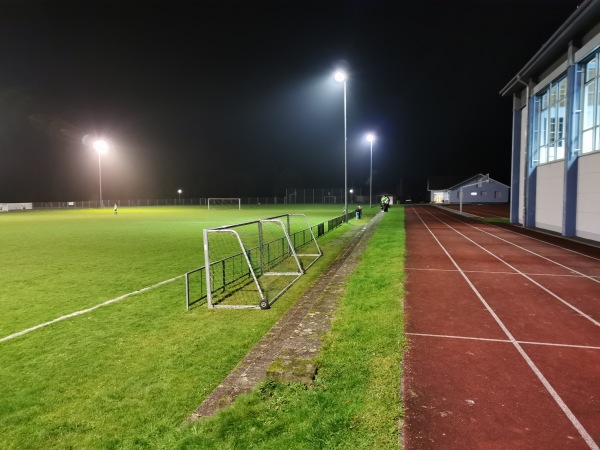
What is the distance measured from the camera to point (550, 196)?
75.2 ft

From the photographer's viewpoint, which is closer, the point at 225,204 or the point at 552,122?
the point at 552,122

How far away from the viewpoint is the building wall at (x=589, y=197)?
57.4 feet

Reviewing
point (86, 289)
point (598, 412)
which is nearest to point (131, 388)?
point (598, 412)

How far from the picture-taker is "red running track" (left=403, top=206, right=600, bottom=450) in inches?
157

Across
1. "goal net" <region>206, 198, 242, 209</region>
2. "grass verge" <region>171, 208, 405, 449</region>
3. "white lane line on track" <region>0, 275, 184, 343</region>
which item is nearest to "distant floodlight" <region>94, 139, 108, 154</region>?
"goal net" <region>206, 198, 242, 209</region>

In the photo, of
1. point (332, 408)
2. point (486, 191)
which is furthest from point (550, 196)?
point (486, 191)

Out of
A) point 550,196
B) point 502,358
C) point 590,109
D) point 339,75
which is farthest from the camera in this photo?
point 339,75

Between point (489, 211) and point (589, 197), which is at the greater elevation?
point (589, 197)

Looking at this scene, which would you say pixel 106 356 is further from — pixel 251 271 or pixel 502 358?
pixel 502 358

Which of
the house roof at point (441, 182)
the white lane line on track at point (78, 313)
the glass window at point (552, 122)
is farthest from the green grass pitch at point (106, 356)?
the house roof at point (441, 182)

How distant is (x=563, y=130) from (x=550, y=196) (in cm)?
388

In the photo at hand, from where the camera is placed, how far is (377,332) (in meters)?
6.66

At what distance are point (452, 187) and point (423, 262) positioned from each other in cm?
6895

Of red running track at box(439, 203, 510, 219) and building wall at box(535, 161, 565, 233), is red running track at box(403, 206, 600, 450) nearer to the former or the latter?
building wall at box(535, 161, 565, 233)
